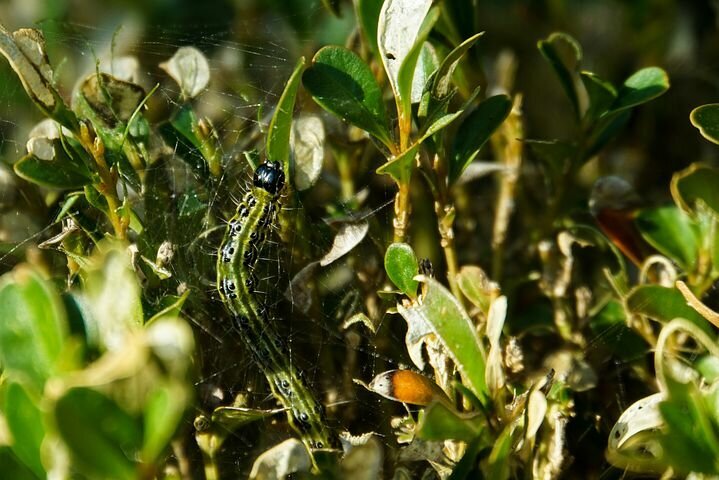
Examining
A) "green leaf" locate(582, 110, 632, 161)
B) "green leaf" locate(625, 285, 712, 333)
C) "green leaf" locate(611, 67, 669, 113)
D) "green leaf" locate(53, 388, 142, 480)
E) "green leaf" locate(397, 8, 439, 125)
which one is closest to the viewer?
"green leaf" locate(53, 388, 142, 480)

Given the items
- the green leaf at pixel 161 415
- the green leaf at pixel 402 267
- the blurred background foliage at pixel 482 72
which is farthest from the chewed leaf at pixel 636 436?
the green leaf at pixel 161 415

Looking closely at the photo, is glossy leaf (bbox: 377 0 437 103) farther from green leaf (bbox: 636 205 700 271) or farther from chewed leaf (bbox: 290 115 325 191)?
green leaf (bbox: 636 205 700 271)

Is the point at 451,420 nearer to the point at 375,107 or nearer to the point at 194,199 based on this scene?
the point at 375,107

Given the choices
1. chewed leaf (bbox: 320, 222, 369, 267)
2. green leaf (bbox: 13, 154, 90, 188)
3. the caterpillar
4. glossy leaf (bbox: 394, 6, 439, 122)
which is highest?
glossy leaf (bbox: 394, 6, 439, 122)

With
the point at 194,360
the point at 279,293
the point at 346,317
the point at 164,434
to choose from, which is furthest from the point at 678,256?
the point at 164,434

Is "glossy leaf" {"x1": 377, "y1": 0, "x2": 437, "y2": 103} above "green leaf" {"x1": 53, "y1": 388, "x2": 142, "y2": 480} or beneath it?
above

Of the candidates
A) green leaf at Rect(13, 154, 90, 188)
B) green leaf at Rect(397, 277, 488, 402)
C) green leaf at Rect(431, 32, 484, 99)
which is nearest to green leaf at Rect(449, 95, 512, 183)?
green leaf at Rect(431, 32, 484, 99)
